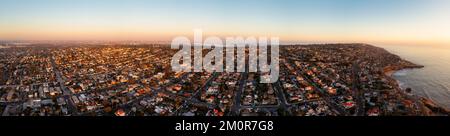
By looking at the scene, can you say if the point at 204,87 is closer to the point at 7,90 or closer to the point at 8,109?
the point at 8,109

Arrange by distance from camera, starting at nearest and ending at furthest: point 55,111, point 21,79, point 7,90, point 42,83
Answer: point 55,111 < point 7,90 < point 42,83 < point 21,79

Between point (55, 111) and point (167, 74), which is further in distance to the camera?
point (167, 74)

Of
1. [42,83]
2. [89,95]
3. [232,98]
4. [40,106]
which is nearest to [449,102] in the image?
[232,98]

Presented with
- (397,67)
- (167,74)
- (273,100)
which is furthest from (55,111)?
(397,67)

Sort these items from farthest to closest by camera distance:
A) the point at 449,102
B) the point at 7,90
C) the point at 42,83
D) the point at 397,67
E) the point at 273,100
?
the point at 397,67
the point at 42,83
the point at 7,90
the point at 449,102
the point at 273,100
